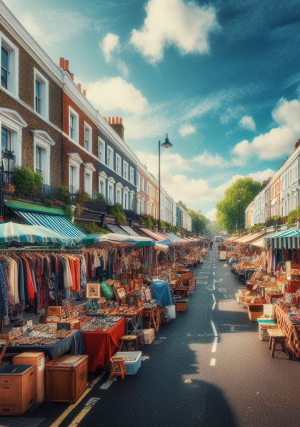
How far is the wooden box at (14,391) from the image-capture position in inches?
243

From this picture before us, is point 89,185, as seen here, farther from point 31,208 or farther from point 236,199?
point 236,199

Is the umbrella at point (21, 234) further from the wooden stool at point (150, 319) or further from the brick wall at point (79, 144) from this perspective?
the brick wall at point (79, 144)

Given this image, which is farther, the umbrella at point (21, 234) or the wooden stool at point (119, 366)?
the wooden stool at point (119, 366)

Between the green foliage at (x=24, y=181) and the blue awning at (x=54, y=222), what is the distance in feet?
2.78

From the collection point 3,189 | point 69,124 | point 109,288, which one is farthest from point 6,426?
point 69,124

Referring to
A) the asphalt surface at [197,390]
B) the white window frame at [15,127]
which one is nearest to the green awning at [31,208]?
the white window frame at [15,127]

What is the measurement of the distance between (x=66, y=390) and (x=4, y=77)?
39.8ft

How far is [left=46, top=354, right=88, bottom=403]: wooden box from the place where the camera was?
671 cm

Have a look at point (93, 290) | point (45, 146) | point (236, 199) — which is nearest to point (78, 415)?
point (93, 290)

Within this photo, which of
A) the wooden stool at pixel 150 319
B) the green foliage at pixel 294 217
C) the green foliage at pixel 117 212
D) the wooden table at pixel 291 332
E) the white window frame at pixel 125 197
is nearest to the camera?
the wooden table at pixel 291 332

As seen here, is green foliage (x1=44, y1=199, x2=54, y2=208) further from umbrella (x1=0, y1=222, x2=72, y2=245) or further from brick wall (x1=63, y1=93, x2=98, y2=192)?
umbrella (x1=0, y1=222, x2=72, y2=245)

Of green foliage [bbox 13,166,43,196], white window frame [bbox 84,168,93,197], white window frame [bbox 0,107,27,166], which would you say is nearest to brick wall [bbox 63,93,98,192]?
white window frame [bbox 84,168,93,197]

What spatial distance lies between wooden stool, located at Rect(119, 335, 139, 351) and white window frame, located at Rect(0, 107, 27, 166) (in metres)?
8.59

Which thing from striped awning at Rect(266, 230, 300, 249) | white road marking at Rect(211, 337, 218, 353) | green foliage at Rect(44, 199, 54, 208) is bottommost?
white road marking at Rect(211, 337, 218, 353)
